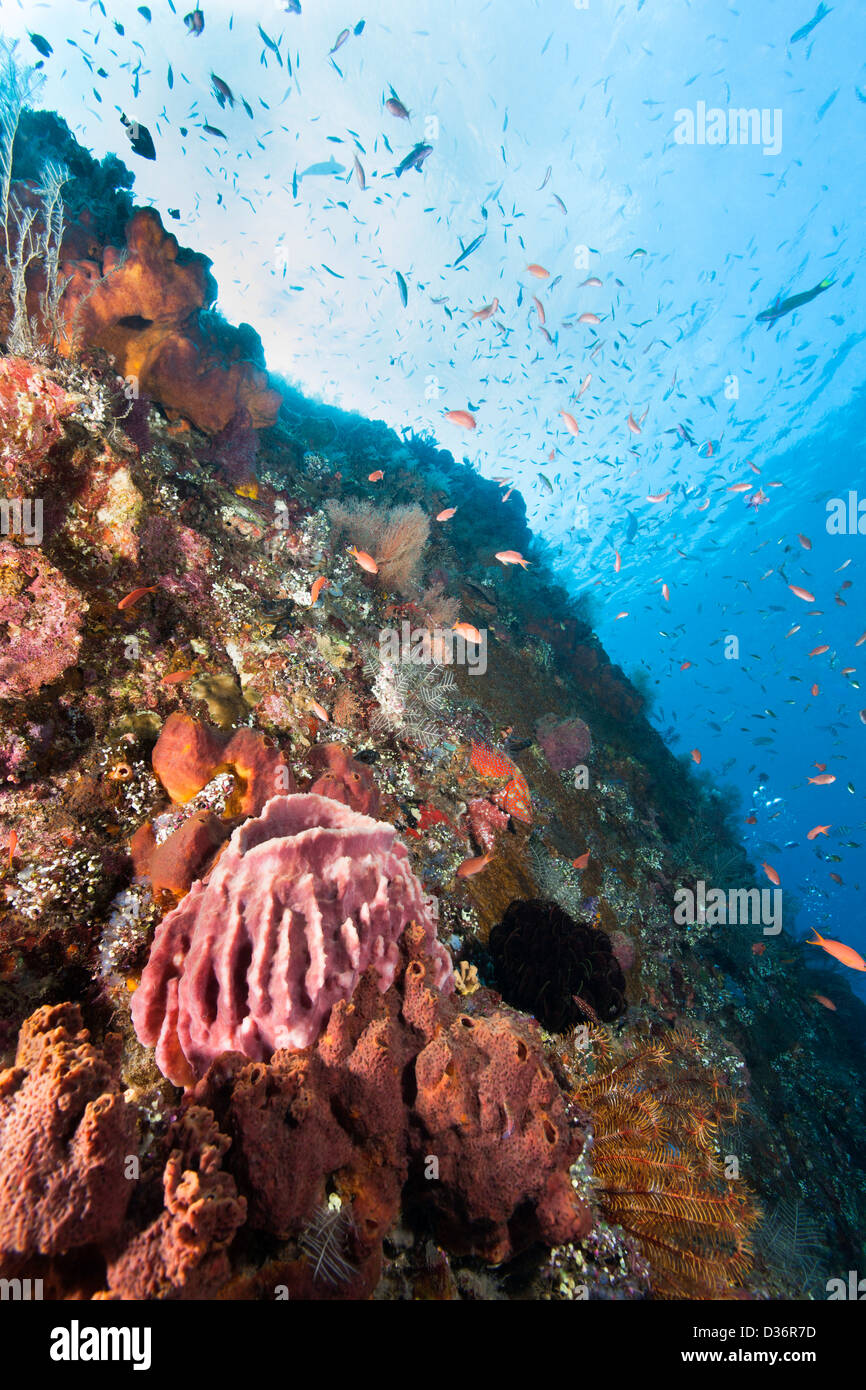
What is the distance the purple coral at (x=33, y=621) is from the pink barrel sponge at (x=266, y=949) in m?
1.75

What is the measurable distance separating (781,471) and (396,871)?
41.8 meters

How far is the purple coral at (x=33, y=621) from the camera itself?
308 cm

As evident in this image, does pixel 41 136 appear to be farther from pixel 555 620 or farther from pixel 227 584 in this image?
pixel 555 620

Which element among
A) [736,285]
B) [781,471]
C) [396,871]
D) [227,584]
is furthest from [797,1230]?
[781,471]

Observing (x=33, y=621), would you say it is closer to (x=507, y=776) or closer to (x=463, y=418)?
(x=507, y=776)

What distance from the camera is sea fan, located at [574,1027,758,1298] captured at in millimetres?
2924

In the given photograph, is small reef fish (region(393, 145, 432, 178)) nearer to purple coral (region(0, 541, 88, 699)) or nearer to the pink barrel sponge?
purple coral (region(0, 541, 88, 699))

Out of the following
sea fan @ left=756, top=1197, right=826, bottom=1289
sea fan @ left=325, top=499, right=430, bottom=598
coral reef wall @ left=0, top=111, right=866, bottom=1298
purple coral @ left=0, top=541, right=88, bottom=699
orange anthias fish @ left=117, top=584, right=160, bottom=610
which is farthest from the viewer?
sea fan @ left=325, top=499, right=430, bottom=598

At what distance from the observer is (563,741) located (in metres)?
8.67

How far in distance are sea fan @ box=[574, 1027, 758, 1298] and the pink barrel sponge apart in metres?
1.89

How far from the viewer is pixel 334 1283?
6.02ft

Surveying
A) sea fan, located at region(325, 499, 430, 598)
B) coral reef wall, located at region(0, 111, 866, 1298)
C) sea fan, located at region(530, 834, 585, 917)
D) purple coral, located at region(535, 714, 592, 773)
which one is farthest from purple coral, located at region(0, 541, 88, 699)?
purple coral, located at region(535, 714, 592, 773)

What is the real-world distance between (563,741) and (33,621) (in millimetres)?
7433
